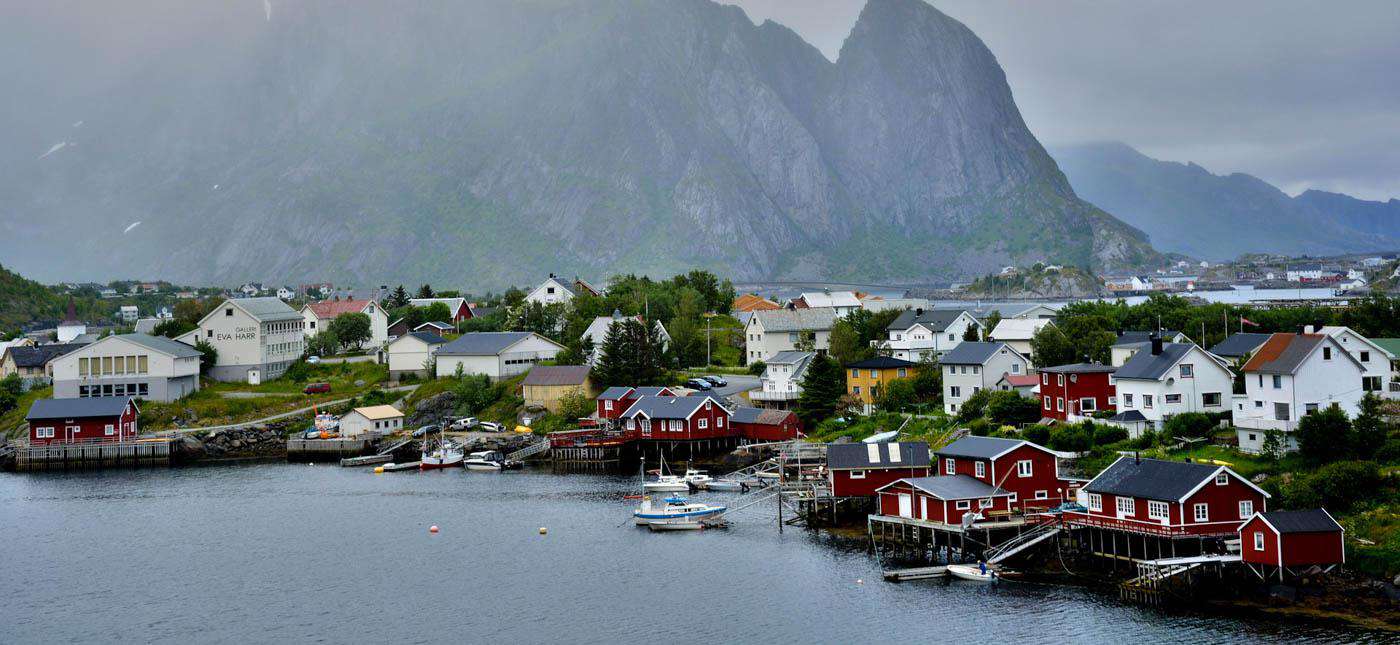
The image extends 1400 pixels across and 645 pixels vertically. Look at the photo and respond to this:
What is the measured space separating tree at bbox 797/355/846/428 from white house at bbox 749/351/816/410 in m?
3.69

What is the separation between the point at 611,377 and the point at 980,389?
2916 centimetres

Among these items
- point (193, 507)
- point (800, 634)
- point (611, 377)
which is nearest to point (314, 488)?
point (193, 507)

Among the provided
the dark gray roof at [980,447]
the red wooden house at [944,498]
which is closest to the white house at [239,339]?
the red wooden house at [944,498]

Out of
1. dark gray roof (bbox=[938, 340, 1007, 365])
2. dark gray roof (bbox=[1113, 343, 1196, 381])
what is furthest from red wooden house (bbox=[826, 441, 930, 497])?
→ dark gray roof (bbox=[938, 340, 1007, 365])

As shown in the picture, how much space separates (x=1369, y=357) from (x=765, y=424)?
112ft

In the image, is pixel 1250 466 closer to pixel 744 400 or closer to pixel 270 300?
pixel 744 400

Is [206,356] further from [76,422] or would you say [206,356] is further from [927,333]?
[927,333]

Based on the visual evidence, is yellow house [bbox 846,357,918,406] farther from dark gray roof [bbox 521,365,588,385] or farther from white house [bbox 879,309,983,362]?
dark gray roof [bbox 521,365,588,385]

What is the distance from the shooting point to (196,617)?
149 ft

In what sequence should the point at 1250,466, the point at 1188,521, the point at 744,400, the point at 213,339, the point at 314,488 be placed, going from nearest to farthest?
the point at 1188,521, the point at 1250,466, the point at 314,488, the point at 744,400, the point at 213,339

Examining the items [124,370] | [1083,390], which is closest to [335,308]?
[124,370]

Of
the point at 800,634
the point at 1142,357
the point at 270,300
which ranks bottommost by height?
the point at 800,634

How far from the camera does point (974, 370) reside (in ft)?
256

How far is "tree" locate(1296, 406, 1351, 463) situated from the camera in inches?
1917
